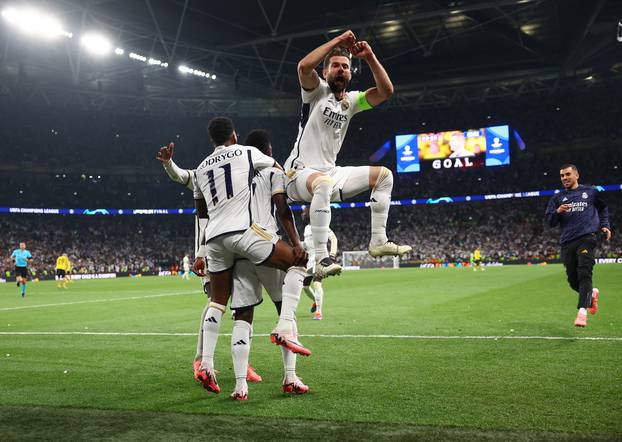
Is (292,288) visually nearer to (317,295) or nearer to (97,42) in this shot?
Answer: (317,295)

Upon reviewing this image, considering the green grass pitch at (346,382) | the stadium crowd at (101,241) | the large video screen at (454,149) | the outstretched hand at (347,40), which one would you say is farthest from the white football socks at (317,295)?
the stadium crowd at (101,241)

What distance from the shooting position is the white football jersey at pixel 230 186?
5.58 metres

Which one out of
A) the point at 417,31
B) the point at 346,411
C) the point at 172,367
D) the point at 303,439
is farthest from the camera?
the point at 417,31

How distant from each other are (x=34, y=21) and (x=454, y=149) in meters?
31.4

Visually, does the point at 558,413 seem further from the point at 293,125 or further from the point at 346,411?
the point at 293,125

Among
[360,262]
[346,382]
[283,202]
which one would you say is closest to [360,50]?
[283,202]

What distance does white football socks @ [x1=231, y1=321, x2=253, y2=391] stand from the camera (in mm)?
5543

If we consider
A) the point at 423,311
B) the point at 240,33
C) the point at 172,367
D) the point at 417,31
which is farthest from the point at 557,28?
the point at 172,367

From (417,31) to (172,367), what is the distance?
114ft

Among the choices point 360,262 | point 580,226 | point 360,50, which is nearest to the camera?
point 360,50

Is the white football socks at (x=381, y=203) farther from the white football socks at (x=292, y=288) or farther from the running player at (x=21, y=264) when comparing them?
the running player at (x=21, y=264)

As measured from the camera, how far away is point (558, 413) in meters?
4.54

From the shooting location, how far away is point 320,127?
230 inches


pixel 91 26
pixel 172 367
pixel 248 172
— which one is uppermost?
pixel 91 26
